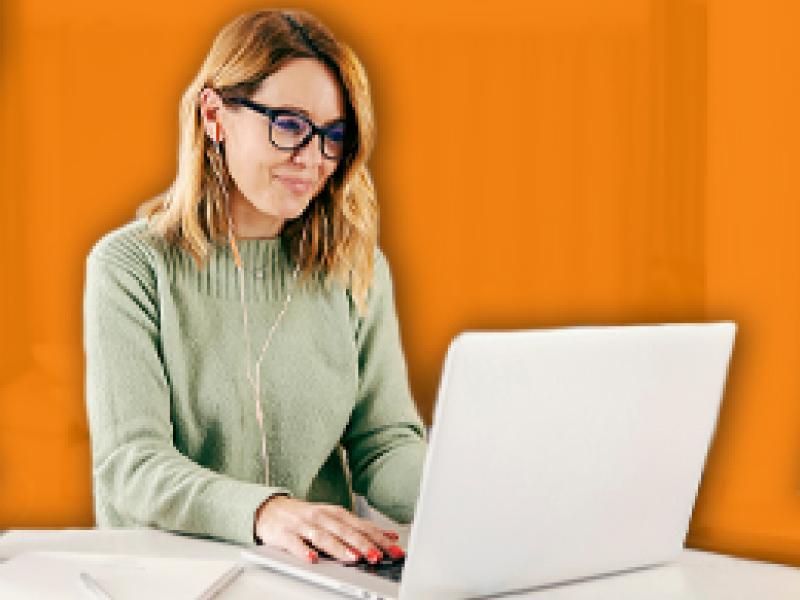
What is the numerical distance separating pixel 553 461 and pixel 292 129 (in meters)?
0.90

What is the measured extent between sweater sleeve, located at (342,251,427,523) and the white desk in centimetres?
48

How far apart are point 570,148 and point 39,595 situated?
158cm

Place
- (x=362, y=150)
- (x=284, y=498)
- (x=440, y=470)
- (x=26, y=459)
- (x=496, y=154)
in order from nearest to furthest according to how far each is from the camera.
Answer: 1. (x=440, y=470)
2. (x=284, y=498)
3. (x=362, y=150)
4. (x=496, y=154)
5. (x=26, y=459)

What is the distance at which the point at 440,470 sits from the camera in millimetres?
1142

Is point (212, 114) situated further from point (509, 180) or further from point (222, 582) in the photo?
point (222, 582)

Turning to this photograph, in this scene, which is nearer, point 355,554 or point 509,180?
point 355,554

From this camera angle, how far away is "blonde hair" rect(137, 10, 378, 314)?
197 cm

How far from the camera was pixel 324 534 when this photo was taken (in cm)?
137

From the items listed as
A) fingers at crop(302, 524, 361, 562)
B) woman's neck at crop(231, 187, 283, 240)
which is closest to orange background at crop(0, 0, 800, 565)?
woman's neck at crop(231, 187, 283, 240)

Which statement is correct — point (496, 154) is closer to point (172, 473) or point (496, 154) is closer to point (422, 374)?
point (422, 374)

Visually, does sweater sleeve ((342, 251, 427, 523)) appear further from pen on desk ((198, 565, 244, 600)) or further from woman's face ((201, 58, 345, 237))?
pen on desk ((198, 565, 244, 600))

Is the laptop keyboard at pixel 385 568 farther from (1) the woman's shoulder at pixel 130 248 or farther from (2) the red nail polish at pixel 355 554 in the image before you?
(1) the woman's shoulder at pixel 130 248

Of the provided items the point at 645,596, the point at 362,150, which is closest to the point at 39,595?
the point at 645,596

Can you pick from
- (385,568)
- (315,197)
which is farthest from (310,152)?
(385,568)
